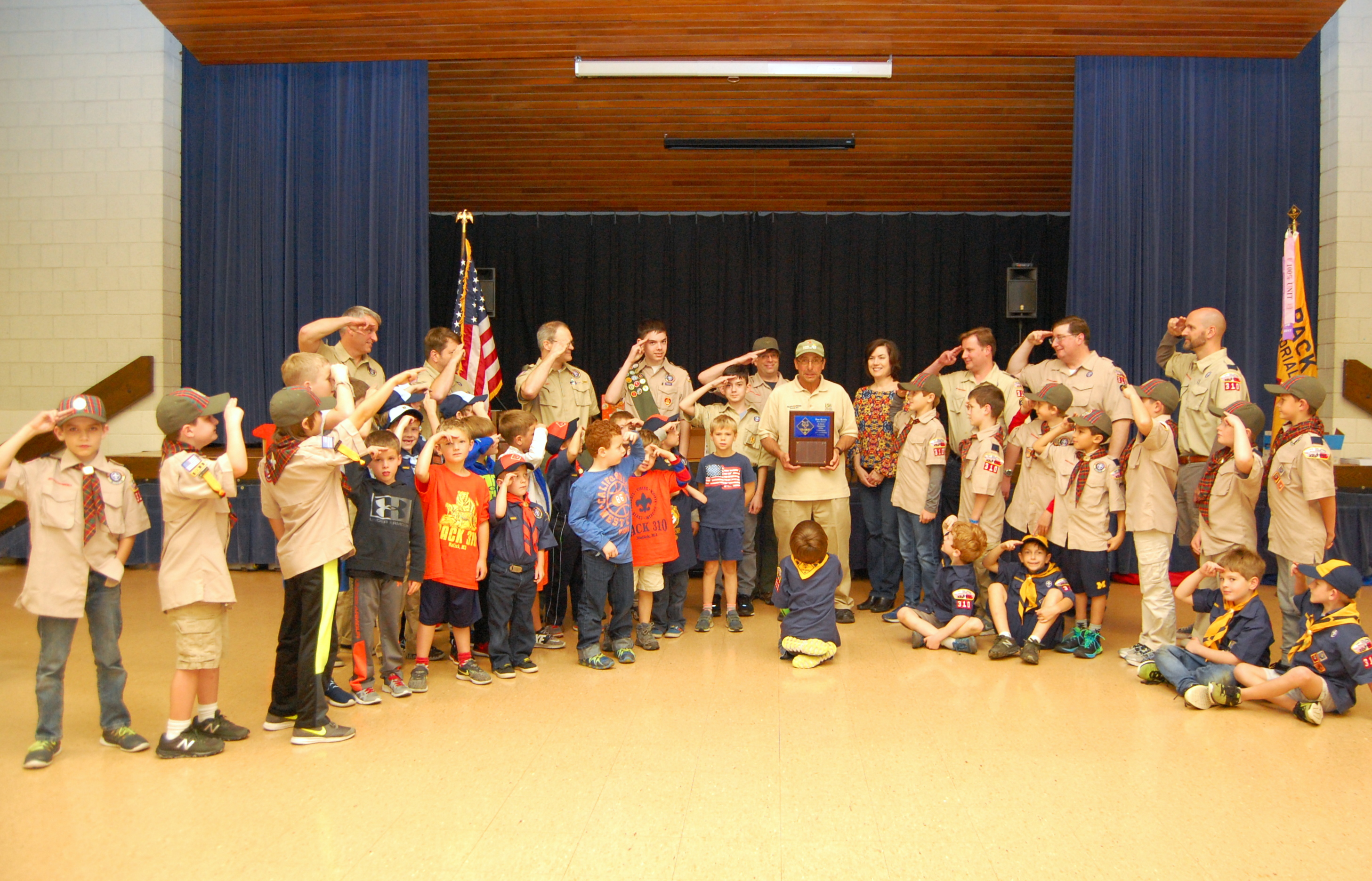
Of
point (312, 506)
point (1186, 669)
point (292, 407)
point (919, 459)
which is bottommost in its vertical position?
point (1186, 669)

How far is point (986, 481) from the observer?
5.02 m

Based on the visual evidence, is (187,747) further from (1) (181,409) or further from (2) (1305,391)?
(2) (1305,391)

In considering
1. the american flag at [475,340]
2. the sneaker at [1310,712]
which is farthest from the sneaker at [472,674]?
the sneaker at [1310,712]

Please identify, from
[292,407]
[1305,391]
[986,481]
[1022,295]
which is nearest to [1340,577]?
[1305,391]

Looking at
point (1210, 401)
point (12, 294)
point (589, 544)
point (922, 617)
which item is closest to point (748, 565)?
point (922, 617)

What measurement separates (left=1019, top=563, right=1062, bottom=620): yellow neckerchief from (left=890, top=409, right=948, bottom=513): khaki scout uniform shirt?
698 millimetres

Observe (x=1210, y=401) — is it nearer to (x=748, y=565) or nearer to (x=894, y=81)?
(x=748, y=565)

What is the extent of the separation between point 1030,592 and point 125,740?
12.8 ft

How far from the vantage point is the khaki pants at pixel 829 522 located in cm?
545

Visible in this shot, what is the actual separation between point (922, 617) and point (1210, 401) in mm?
1820

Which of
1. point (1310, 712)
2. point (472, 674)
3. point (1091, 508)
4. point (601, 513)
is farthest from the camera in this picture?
point (1091, 508)

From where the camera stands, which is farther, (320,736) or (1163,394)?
(1163,394)

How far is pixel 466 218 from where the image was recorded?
19.3 feet

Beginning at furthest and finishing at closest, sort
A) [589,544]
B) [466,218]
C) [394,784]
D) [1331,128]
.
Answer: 1. [1331,128]
2. [466,218]
3. [589,544]
4. [394,784]
